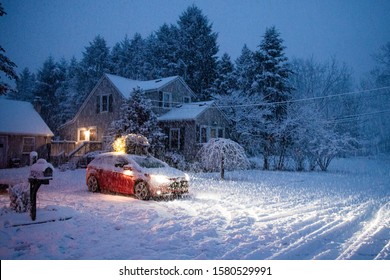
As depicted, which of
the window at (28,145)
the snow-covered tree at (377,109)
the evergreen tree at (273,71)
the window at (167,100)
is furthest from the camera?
the evergreen tree at (273,71)

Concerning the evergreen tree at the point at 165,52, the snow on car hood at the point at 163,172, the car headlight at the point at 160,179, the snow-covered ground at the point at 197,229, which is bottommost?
the snow-covered ground at the point at 197,229

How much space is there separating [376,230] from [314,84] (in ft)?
78.9

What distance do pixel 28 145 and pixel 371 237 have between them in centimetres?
1643

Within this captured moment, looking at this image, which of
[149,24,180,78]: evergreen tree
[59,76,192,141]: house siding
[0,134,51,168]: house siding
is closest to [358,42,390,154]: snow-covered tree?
[59,76,192,141]: house siding

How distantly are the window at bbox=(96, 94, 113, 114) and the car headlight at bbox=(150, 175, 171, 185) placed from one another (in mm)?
14619

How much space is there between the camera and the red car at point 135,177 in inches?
323

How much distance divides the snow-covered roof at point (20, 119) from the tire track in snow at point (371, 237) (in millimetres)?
15918

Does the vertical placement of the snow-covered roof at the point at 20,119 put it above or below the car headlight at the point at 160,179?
above

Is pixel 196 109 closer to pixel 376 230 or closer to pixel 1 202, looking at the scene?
pixel 1 202

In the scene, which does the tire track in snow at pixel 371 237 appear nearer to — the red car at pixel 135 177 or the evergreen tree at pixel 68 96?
the red car at pixel 135 177

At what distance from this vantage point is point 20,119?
17078mm

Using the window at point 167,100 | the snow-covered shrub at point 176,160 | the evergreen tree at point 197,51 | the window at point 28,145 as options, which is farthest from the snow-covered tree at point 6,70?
the evergreen tree at point 197,51

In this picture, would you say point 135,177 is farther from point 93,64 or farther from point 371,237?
point 93,64
